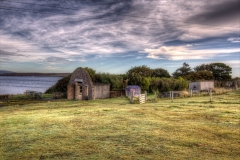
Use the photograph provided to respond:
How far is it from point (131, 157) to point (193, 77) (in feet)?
231

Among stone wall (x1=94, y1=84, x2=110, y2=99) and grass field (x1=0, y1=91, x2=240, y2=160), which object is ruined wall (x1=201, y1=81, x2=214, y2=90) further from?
grass field (x1=0, y1=91, x2=240, y2=160)

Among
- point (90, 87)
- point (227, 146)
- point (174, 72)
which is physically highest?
point (174, 72)

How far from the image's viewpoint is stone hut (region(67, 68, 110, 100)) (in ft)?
99.4

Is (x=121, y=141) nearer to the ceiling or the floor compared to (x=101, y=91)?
nearer to the floor

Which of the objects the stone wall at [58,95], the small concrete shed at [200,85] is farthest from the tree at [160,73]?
the stone wall at [58,95]

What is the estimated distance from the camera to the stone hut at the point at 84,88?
30.3m

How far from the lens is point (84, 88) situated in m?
31.2

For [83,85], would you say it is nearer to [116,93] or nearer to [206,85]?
[116,93]

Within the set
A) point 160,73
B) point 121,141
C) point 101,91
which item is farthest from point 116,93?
point 160,73

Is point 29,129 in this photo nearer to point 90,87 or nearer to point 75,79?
point 90,87

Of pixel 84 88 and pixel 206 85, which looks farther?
pixel 206 85

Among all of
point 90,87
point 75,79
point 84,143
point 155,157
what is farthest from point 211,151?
point 75,79

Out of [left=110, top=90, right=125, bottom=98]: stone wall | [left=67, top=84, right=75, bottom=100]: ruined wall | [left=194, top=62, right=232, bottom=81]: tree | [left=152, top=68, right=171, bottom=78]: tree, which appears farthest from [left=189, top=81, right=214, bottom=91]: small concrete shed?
[left=194, top=62, right=232, bottom=81]: tree

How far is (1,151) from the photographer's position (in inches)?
276
